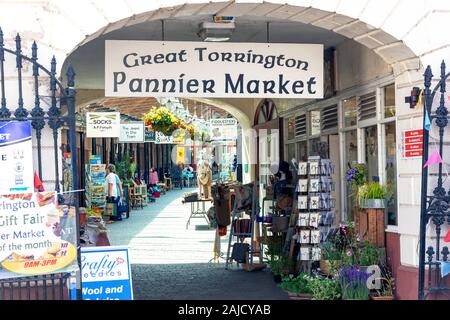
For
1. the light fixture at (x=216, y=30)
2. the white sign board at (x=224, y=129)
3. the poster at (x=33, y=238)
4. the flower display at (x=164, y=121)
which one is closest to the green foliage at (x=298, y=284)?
the light fixture at (x=216, y=30)

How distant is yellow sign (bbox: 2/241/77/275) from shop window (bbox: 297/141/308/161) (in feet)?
23.3

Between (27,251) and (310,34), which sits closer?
(27,251)

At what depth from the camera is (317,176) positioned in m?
9.75

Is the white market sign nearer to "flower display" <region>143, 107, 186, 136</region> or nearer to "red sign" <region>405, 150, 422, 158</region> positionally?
"red sign" <region>405, 150, 422, 158</region>

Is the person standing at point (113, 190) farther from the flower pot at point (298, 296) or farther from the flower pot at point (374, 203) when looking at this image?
the flower pot at point (374, 203)

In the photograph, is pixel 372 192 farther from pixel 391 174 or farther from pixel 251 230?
pixel 251 230

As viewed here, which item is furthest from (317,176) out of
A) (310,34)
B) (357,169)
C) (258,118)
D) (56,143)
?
(258,118)

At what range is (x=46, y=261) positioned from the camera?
229 inches

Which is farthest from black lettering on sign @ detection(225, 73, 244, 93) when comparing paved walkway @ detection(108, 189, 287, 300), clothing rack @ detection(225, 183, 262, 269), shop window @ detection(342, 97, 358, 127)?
clothing rack @ detection(225, 183, 262, 269)

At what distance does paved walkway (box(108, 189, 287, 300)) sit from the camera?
9.73 meters

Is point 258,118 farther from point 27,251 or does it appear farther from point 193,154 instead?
point 193,154

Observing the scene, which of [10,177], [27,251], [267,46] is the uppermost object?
[267,46]

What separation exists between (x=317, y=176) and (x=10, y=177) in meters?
4.82

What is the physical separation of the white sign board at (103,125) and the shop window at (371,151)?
9041 mm
